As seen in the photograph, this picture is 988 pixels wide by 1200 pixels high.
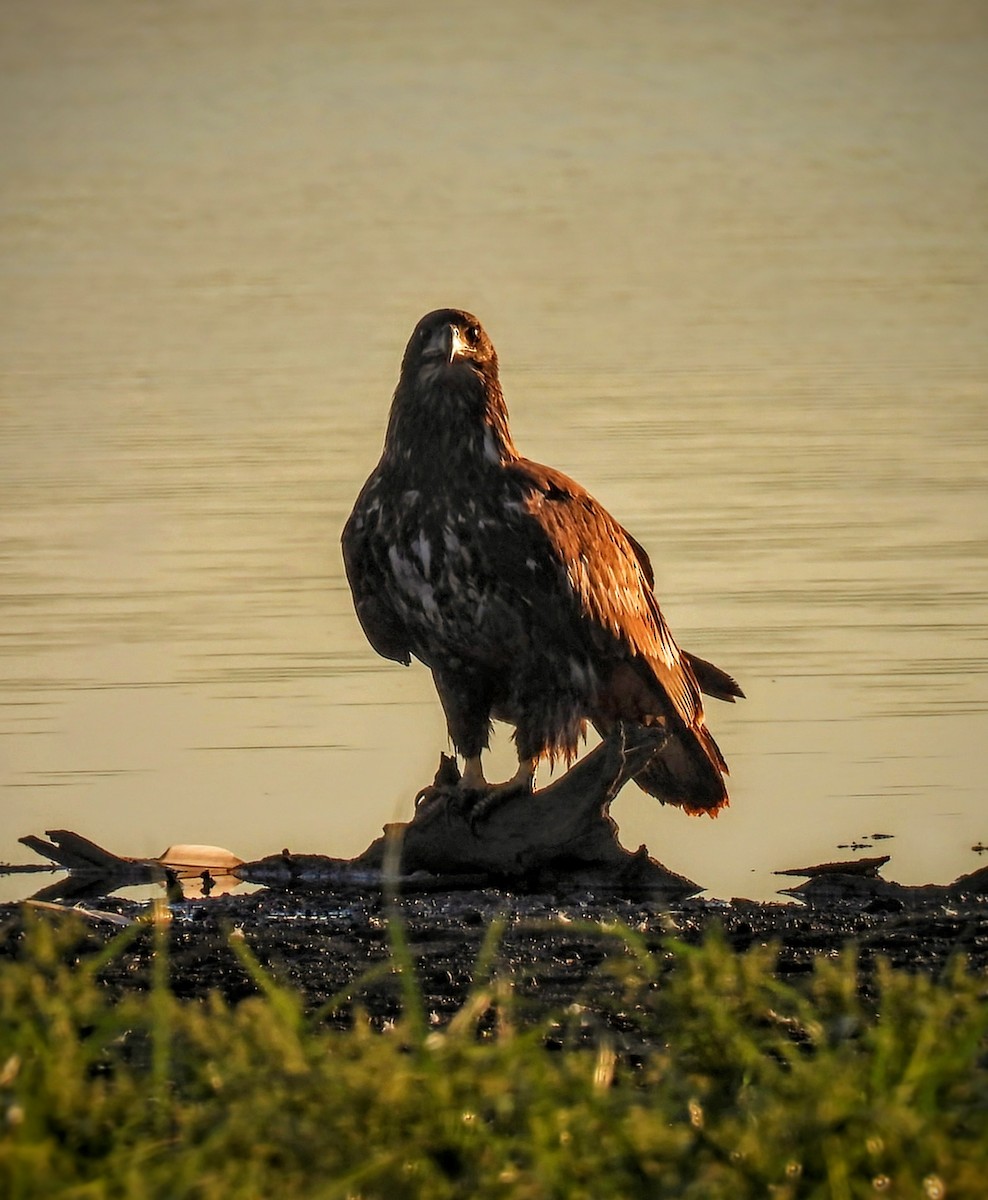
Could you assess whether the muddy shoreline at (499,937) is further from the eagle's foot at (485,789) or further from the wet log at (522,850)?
the eagle's foot at (485,789)

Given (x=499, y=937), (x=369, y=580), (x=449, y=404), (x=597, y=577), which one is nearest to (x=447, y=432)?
(x=449, y=404)

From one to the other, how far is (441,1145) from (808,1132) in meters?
0.45

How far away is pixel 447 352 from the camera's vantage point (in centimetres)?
736

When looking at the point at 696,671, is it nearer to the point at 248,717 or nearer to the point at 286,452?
the point at 248,717

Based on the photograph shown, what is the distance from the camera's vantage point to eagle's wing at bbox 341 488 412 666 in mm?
7148

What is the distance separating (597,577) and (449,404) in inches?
24.5

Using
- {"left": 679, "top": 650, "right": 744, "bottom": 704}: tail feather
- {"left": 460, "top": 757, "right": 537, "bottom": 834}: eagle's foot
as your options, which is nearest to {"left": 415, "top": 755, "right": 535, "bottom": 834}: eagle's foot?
{"left": 460, "top": 757, "right": 537, "bottom": 834}: eagle's foot

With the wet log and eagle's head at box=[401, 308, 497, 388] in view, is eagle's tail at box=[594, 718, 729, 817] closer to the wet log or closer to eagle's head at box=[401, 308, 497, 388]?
the wet log

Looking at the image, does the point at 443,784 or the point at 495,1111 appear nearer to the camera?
the point at 495,1111

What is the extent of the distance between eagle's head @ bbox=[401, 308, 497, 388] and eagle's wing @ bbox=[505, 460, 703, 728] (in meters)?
0.31

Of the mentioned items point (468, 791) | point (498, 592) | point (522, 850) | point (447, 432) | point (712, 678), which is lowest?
point (522, 850)

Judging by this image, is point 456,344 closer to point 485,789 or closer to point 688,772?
Result: point 485,789

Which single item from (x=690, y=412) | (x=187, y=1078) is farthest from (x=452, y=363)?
(x=690, y=412)

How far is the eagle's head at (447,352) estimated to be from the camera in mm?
7387
